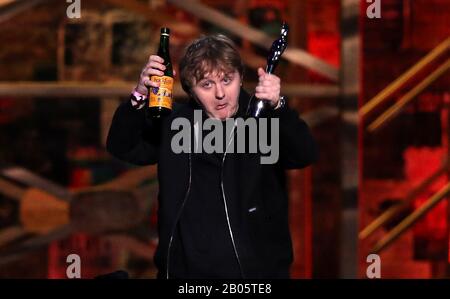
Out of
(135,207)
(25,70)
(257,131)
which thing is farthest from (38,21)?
(257,131)

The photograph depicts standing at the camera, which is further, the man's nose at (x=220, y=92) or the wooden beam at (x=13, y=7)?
the wooden beam at (x=13, y=7)

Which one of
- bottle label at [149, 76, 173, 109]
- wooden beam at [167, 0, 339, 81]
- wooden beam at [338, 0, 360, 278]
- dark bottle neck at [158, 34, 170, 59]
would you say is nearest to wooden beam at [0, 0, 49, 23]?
wooden beam at [167, 0, 339, 81]

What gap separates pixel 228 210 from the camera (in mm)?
→ 2447

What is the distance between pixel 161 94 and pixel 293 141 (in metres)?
0.44

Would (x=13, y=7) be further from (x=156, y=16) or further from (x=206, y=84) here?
(x=206, y=84)

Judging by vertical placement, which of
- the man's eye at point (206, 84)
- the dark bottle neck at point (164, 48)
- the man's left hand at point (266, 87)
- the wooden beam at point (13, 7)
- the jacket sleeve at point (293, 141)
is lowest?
the jacket sleeve at point (293, 141)

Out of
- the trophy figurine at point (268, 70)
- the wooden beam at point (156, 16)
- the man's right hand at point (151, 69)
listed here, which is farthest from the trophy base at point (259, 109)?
the wooden beam at point (156, 16)

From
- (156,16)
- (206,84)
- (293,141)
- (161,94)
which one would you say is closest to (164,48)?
(161,94)

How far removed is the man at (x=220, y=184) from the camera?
246 cm

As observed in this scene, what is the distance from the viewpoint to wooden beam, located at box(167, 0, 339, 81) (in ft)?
16.6

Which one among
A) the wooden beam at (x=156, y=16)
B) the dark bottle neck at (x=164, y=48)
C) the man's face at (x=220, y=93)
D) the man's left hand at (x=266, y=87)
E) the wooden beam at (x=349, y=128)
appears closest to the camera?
the man's left hand at (x=266, y=87)

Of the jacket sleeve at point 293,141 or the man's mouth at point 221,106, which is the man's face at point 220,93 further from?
the jacket sleeve at point 293,141

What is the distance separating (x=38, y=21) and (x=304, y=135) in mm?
3255
